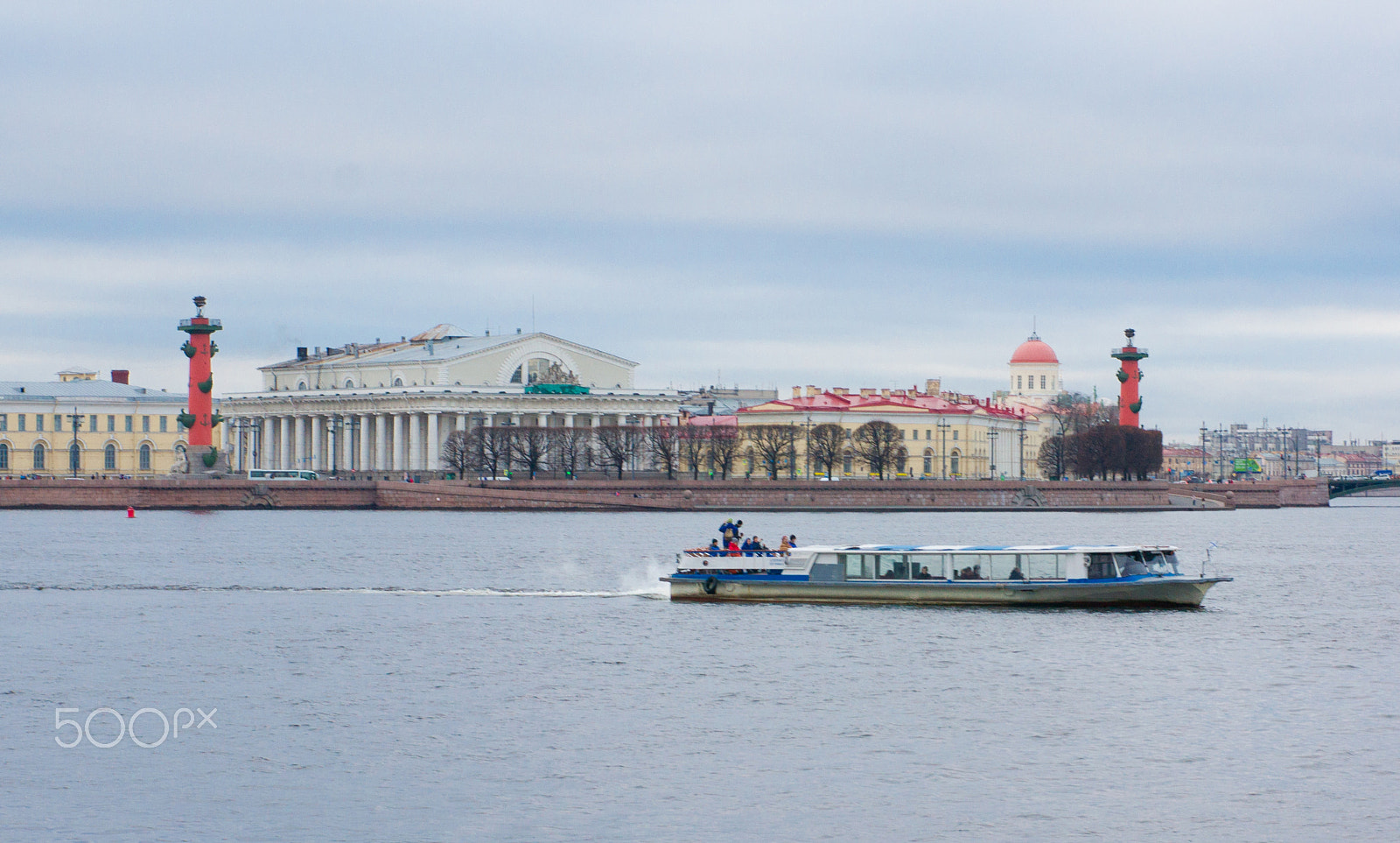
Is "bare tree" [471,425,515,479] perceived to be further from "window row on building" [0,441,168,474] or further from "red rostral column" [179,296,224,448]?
"window row on building" [0,441,168,474]

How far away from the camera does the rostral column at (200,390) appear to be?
75.5 metres

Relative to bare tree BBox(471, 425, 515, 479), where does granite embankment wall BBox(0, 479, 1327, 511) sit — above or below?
below

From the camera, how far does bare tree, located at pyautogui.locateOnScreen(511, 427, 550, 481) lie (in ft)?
262

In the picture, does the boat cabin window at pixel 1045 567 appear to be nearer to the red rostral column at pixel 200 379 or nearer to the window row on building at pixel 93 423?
the red rostral column at pixel 200 379

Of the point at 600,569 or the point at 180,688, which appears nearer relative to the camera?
Answer: the point at 180,688

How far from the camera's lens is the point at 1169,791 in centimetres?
1563

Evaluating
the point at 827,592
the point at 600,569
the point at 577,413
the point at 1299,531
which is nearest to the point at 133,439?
the point at 577,413

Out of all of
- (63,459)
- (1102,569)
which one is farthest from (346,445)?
(1102,569)

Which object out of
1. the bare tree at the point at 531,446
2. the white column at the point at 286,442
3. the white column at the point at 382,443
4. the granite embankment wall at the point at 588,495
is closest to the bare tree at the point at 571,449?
the bare tree at the point at 531,446

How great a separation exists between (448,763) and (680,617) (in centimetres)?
1124

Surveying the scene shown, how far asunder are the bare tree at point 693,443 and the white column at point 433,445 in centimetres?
1066

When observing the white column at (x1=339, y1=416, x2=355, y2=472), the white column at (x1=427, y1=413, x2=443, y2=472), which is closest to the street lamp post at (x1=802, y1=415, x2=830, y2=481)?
the white column at (x1=427, y1=413, x2=443, y2=472)

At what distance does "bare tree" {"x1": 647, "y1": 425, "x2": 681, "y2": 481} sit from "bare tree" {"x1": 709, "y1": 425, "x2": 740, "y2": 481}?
173cm

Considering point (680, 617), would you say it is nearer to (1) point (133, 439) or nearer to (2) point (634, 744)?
(2) point (634, 744)
